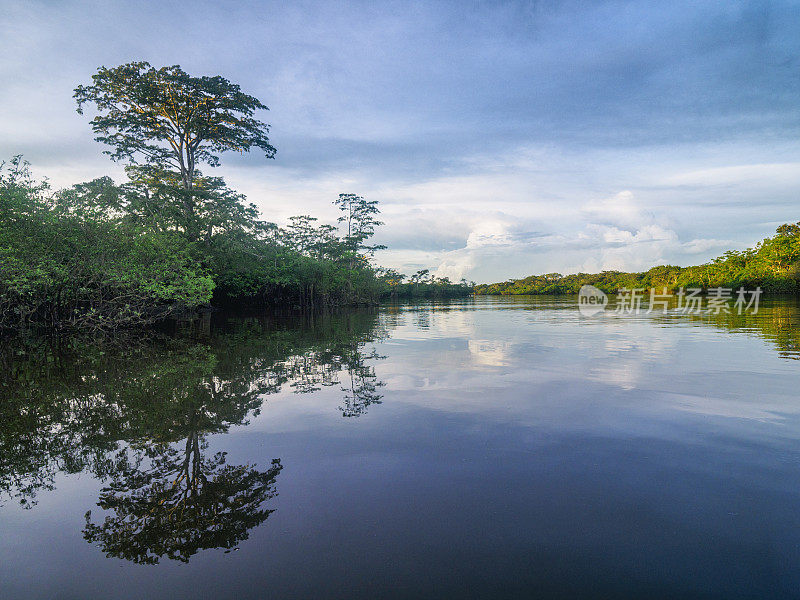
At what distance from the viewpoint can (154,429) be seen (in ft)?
16.6

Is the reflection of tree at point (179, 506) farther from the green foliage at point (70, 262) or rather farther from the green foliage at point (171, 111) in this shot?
the green foliage at point (171, 111)

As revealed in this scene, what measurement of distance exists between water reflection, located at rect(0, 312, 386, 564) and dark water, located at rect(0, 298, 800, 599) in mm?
28

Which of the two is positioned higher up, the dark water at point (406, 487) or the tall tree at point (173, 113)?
the tall tree at point (173, 113)

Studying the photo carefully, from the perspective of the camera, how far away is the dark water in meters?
2.39

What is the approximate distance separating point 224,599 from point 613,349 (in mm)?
10348

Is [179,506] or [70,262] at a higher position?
[70,262]

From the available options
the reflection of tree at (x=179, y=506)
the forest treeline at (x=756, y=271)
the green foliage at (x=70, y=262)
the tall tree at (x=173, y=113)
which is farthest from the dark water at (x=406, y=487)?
the forest treeline at (x=756, y=271)

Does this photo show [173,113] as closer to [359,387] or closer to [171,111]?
[171,111]

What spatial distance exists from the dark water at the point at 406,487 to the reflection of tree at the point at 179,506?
0.06 feet

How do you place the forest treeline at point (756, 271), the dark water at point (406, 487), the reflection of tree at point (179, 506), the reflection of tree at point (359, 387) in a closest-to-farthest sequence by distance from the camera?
the dark water at point (406, 487) < the reflection of tree at point (179, 506) < the reflection of tree at point (359, 387) < the forest treeline at point (756, 271)

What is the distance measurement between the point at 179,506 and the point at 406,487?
1.77 metres

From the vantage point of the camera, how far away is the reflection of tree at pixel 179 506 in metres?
2.79

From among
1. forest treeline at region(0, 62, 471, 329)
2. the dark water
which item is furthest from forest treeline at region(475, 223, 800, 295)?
the dark water

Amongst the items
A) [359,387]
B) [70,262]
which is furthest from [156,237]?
[359,387]
